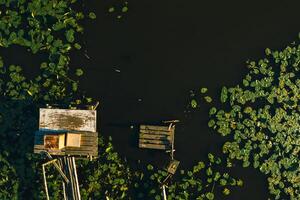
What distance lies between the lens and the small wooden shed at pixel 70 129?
9.17m

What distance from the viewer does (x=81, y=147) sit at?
9203 millimetres

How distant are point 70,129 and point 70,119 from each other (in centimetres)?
20

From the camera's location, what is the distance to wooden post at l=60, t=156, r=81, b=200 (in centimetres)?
927

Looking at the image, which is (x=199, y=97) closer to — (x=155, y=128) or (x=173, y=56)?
(x=173, y=56)

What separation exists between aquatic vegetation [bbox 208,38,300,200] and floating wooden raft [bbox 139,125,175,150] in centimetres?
94

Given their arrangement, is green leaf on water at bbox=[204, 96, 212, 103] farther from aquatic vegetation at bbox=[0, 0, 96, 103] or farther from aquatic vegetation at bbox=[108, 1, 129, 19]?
aquatic vegetation at bbox=[0, 0, 96, 103]

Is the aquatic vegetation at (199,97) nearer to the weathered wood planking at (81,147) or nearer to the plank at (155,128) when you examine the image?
the plank at (155,128)

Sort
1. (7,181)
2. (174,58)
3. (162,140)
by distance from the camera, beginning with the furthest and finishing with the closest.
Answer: (174,58) → (7,181) → (162,140)

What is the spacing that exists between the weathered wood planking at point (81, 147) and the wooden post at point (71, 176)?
0.19 m

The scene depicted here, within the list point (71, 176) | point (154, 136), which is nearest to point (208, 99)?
point (154, 136)

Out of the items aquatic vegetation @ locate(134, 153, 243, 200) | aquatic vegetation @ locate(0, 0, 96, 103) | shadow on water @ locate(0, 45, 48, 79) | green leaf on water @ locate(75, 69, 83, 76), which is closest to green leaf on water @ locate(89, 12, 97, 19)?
aquatic vegetation @ locate(0, 0, 96, 103)

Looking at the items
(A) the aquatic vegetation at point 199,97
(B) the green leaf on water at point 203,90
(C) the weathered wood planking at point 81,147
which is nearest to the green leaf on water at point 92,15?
(C) the weathered wood planking at point 81,147

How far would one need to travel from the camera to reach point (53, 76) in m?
9.78

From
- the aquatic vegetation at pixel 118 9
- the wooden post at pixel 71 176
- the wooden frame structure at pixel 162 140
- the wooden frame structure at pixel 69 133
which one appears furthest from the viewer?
the aquatic vegetation at pixel 118 9
